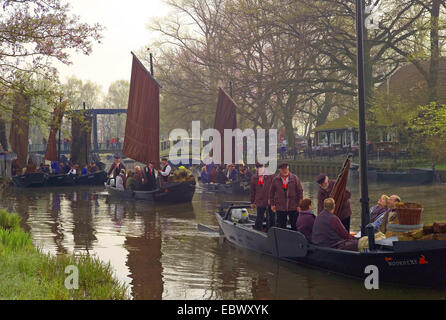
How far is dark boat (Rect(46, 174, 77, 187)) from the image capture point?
3641cm

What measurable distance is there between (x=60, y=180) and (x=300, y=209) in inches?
1085

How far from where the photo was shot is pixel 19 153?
39.8 meters

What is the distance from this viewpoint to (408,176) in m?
31.6

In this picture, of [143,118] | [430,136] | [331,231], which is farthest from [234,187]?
[331,231]

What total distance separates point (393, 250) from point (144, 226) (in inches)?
408

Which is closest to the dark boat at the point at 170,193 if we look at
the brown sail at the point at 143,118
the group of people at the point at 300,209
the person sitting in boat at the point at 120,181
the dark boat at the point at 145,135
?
the dark boat at the point at 145,135

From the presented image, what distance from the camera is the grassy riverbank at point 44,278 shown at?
812 centimetres

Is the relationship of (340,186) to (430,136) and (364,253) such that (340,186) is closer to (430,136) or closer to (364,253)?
(364,253)

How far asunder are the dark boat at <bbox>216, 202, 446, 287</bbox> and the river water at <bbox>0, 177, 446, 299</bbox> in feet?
0.56

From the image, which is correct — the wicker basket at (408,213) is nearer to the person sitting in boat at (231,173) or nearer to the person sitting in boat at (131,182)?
the person sitting in boat at (131,182)

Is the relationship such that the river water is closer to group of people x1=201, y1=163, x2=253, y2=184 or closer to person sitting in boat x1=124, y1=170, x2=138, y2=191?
person sitting in boat x1=124, y1=170, x2=138, y2=191

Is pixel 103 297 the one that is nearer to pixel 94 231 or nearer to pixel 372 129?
pixel 94 231

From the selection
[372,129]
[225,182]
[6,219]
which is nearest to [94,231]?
[6,219]

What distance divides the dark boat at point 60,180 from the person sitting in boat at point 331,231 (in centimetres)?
2797
